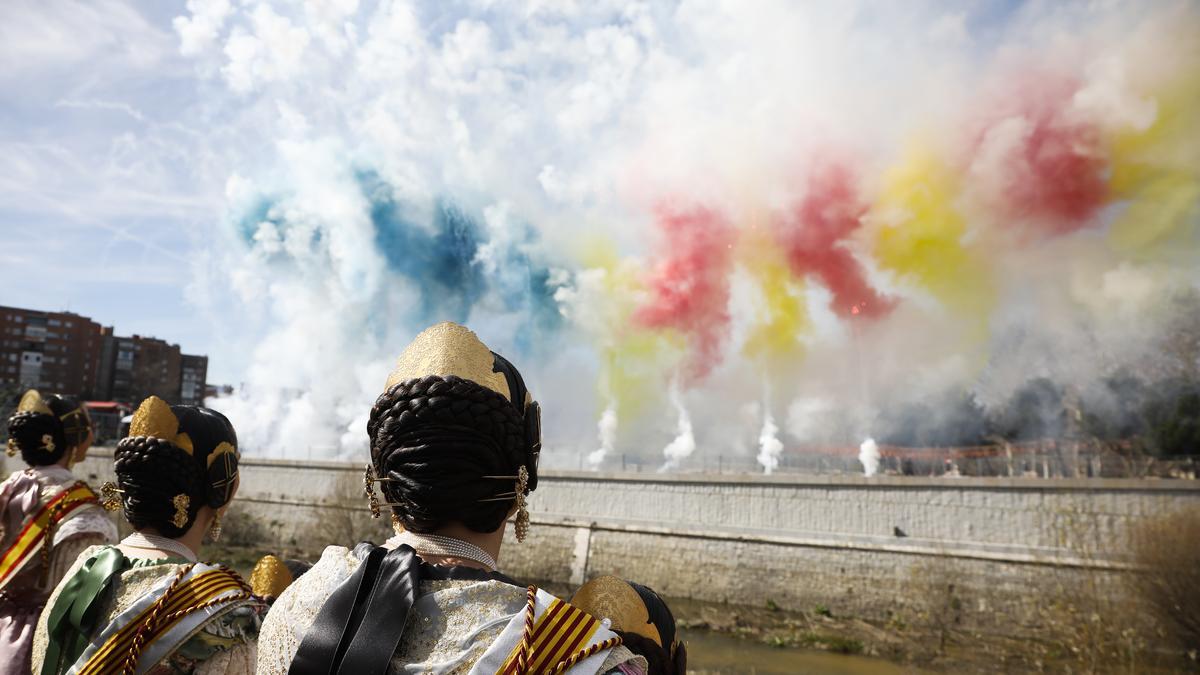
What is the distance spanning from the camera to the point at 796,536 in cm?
2261

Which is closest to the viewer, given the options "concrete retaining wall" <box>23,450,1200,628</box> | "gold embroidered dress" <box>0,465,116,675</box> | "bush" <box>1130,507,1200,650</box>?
"gold embroidered dress" <box>0,465,116,675</box>

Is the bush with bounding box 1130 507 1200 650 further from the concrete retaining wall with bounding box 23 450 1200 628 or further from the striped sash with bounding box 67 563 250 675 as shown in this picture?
the striped sash with bounding box 67 563 250 675

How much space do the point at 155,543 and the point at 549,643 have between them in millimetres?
2214

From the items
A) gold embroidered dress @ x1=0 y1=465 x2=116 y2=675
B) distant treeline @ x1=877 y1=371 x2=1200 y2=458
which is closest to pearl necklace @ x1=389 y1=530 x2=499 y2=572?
gold embroidered dress @ x1=0 y1=465 x2=116 y2=675

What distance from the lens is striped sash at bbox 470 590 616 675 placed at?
1326 mm

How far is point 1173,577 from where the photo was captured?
575 inches

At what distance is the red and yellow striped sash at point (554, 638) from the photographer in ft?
4.35

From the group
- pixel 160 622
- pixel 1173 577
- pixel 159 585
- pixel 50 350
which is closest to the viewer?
pixel 160 622

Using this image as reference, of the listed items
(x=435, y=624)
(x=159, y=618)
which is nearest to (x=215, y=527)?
(x=159, y=618)

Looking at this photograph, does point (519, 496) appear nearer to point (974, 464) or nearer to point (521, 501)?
point (521, 501)

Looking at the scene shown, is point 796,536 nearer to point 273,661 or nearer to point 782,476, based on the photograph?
point 782,476

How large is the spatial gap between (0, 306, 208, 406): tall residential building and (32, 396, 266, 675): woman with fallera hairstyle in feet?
227

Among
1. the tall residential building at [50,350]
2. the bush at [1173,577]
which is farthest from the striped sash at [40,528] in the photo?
the tall residential building at [50,350]

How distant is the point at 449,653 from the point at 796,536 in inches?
903
